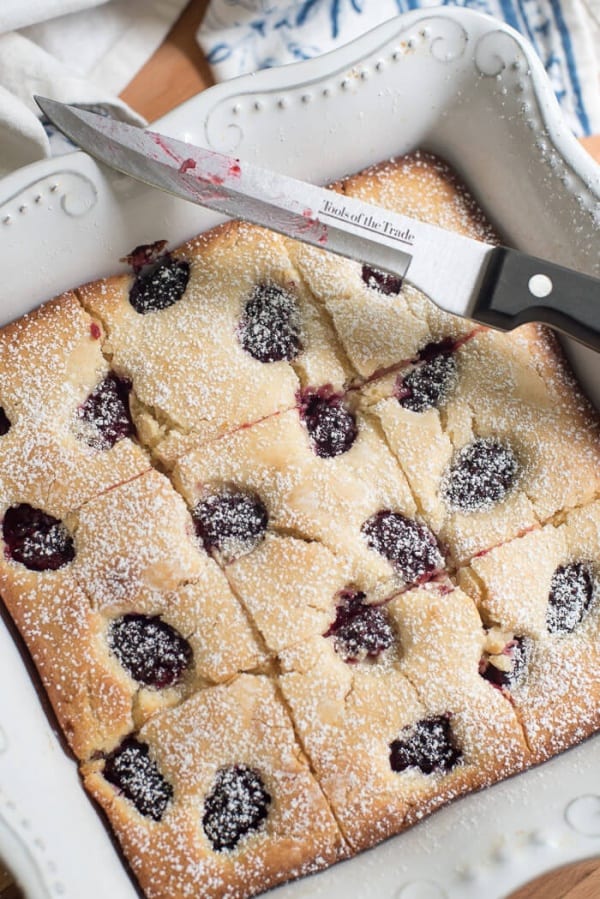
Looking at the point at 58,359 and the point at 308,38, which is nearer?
the point at 58,359

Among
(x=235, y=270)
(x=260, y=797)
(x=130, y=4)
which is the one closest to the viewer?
(x=260, y=797)

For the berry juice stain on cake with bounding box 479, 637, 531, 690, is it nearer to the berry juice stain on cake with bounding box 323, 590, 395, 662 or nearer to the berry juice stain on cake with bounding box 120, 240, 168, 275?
the berry juice stain on cake with bounding box 323, 590, 395, 662

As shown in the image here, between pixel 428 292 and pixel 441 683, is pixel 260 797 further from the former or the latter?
pixel 428 292

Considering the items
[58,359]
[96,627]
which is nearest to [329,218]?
[58,359]

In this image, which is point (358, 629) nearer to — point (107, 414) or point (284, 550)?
point (284, 550)

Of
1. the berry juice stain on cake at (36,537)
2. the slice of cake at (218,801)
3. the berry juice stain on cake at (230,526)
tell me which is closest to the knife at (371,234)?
the berry juice stain on cake at (230,526)
